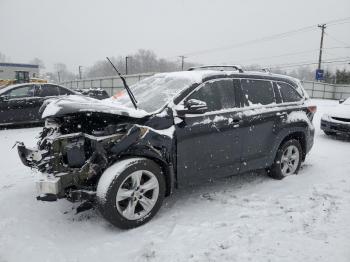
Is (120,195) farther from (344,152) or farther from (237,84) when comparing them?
(344,152)

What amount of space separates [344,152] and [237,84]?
4.38m

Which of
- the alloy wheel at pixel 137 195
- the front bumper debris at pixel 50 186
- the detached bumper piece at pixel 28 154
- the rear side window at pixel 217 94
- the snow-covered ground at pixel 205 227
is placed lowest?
the snow-covered ground at pixel 205 227

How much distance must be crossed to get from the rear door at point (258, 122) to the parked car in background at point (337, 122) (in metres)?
4.66

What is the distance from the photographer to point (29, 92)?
35.5ft

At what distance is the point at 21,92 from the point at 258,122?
27.2 feet

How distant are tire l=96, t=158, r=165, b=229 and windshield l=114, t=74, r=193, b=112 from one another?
83 centimetres

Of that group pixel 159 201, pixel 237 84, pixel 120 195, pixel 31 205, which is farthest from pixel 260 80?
pixel 31 205

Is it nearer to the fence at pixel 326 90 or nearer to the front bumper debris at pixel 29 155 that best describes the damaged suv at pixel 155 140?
the front bumper debris at pixel 29 155

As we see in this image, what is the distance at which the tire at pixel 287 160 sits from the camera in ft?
18.3

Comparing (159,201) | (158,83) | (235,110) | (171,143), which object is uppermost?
(158,83)

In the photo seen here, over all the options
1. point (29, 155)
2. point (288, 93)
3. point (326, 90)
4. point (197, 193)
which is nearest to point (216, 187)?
point (197, 193)

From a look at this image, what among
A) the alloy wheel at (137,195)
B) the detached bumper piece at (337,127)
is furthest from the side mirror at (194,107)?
the detached bumper piece at (337,127)

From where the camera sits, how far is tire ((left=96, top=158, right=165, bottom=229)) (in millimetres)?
3580

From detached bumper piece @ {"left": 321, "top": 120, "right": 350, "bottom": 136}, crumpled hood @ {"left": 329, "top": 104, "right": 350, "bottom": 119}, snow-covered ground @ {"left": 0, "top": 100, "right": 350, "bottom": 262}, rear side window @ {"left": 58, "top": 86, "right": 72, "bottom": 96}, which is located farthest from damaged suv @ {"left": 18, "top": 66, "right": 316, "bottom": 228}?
rear side window @ {"left": 58, "top": 86, "right": 72, "bottom": 96}
